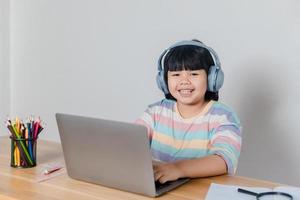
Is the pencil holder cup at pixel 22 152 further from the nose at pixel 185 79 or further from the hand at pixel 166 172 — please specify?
the nose at pixel 185 79

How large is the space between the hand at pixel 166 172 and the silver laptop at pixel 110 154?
0.6 inches

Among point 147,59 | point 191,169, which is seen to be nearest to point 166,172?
point 191,169

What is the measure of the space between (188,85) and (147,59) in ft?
3.70

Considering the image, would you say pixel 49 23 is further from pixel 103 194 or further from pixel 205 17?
pixel 103 194

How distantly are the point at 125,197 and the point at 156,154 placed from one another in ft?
1.67

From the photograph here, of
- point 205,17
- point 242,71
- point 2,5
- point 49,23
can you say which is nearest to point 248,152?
point 242,71

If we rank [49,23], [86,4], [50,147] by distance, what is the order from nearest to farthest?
[50,147] → [86,4] → [49,23]

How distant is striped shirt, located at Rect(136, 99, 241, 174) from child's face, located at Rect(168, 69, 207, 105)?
0.08 meters

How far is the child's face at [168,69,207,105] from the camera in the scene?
1468 mm

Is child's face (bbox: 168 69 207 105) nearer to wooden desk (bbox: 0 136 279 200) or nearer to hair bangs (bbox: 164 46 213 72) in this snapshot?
hair bangs (bbox: 164 46 213 72)

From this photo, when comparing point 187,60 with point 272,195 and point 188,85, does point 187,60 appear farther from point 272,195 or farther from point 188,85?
point 272,195

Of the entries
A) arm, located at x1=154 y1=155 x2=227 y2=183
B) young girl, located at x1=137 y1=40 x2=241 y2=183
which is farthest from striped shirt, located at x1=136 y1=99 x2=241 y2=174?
arm, located at x1=154 y1=155 x2=227 y2=183

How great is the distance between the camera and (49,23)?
9.87 ft

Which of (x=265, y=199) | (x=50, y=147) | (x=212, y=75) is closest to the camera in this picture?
(x=265, y=199)
